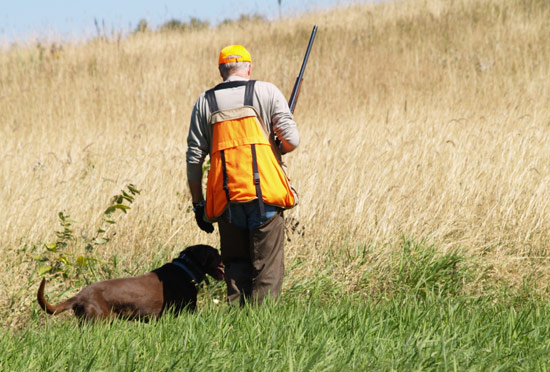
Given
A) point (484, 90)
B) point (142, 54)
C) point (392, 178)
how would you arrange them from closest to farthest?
1. point (392, 178)
2. point (484, 90)
3. point (142, 54)

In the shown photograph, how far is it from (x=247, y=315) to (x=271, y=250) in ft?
1.66

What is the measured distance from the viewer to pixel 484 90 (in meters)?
12.3

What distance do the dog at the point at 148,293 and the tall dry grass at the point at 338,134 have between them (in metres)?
0.96

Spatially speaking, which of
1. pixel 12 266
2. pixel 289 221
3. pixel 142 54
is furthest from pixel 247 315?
pixel 142 54

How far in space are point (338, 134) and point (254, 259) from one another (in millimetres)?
5005

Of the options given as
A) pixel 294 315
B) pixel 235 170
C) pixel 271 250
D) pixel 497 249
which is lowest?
pixel 497 249

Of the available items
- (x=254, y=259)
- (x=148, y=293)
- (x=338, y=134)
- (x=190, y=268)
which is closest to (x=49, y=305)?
(x=148, y=293)

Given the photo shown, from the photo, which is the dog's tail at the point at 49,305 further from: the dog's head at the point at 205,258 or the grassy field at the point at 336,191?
the dog's head at the point at 205,258

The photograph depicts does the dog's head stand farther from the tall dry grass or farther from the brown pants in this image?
the tall dry grass

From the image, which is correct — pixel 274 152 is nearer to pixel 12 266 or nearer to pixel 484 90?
pixel 12 266

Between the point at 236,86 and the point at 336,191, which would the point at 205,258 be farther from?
the point at 336,191

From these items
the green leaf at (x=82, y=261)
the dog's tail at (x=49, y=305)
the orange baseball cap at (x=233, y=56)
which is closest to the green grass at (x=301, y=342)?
the dog's tail at (x=49, y=305)

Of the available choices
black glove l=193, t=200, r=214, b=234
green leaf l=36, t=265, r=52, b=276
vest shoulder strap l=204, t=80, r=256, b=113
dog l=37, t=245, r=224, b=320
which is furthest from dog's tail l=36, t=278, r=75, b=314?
vest shoulder strap l=204, t=80, r=256, b=113

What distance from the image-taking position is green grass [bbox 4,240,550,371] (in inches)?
130
